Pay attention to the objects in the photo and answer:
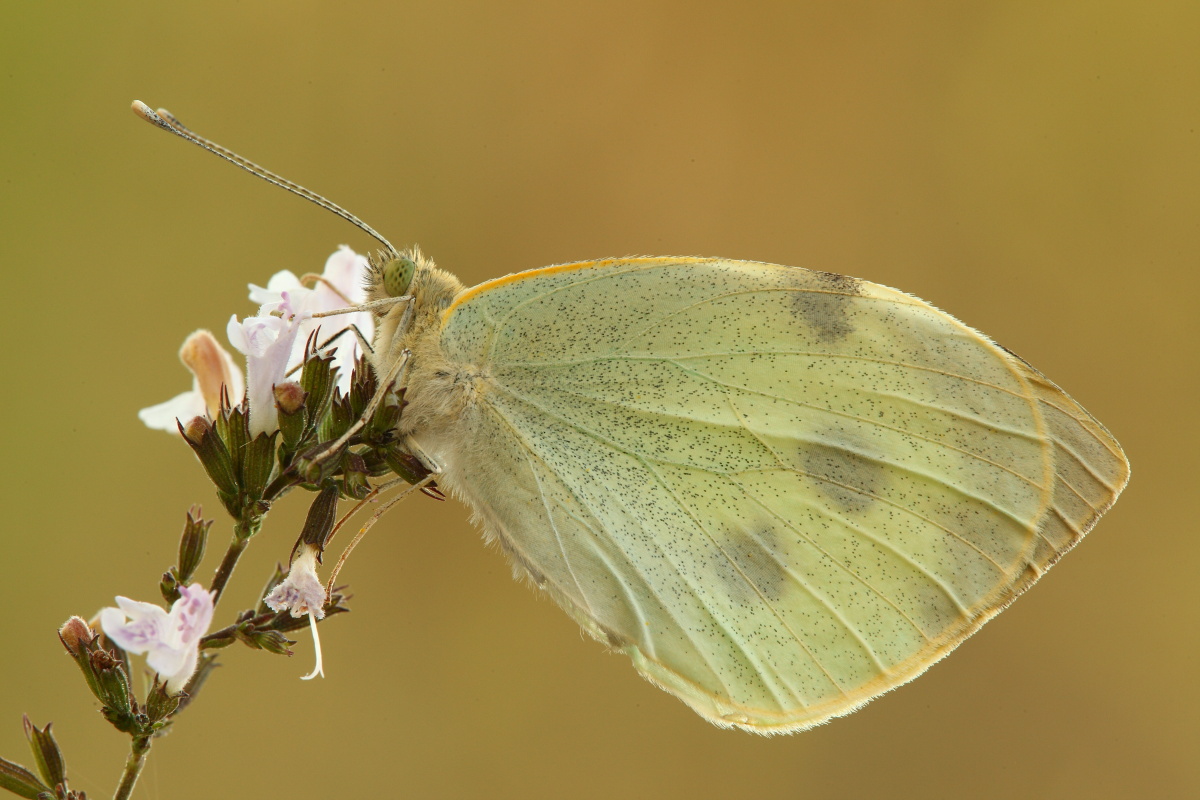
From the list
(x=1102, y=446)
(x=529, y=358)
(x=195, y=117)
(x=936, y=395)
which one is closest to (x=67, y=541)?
(x=195, y=117)

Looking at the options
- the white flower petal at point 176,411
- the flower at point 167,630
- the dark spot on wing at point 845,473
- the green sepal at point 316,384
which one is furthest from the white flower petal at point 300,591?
the dark spot on wing at point 845,473

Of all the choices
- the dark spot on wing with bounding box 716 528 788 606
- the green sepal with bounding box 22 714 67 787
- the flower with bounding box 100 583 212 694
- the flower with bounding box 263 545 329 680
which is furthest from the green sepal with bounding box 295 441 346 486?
the dark spot on wing with bounding box 716 528 788 606

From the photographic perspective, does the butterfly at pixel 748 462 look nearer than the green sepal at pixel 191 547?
No

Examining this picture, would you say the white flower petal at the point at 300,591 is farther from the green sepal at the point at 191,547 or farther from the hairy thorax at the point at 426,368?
the hairy thorax at the point at 426,368

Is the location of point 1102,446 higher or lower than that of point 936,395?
lower

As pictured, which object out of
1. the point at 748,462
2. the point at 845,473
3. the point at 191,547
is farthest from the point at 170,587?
the point at 845,473

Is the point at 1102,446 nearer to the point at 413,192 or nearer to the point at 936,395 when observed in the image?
the point at 936,395

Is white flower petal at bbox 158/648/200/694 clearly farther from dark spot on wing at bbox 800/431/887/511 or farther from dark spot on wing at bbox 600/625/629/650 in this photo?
dark spot on wing at bbox 800/431/887/511
